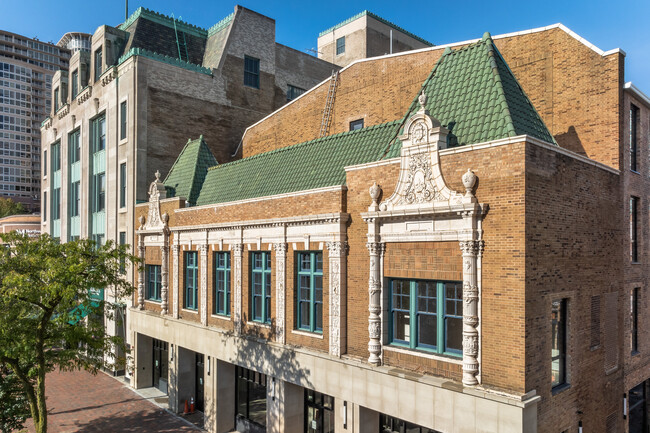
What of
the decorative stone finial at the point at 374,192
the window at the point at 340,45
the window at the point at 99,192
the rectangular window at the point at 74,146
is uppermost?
the window at the point at 340,45

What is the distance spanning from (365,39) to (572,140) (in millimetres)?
27747

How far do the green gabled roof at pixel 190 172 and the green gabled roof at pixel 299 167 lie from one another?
575 mm

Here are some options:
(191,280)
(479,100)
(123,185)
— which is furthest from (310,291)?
(123,185)

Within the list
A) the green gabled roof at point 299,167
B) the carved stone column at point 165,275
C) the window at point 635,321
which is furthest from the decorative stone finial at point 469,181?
the carved stone column at point 165,275

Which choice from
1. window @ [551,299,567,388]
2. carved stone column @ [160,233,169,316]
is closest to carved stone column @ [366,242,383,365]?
window @ [551,299,567,388]

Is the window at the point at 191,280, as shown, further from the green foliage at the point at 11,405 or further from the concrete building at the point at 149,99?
the green foliage at the point at 11,405

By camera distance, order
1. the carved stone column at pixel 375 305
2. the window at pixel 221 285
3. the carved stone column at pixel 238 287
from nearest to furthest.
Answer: the carved stone column at pixel 375 305
the carved stone column at pixel 238 287
the window at pixel 221 285

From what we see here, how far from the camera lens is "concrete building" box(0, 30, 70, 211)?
10644cm

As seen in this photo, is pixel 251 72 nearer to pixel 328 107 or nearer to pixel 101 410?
pixel 328 107

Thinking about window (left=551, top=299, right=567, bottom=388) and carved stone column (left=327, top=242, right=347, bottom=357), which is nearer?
window (left=551, top=299, right=567, bottom=388)

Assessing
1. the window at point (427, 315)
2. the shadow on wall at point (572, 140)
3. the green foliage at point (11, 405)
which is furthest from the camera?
the green foliage at point (11, 405)

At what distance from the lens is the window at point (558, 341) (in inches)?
504

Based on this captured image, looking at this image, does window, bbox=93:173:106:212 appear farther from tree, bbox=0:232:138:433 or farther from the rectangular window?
tree, bbox=0:232:138:433

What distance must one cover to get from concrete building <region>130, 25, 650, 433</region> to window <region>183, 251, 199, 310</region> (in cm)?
14
